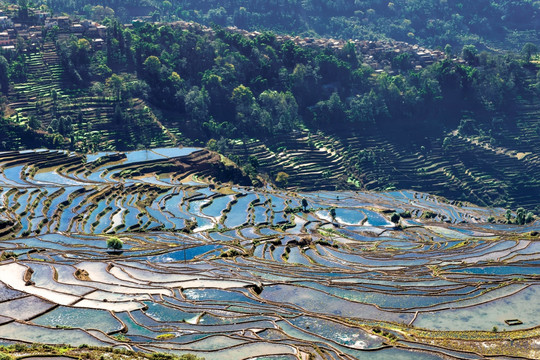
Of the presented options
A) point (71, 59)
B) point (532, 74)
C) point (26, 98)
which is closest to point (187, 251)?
point (26, 98)

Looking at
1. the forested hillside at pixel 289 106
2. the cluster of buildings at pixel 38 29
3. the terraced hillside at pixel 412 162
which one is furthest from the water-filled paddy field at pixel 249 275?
the cluster of buildings at pixel 38 29

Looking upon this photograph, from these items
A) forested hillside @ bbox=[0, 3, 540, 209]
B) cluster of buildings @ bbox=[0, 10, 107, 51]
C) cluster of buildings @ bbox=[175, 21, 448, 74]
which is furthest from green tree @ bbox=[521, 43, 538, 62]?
cluster of buildings @ bbox=[0, 10, 107, 51]

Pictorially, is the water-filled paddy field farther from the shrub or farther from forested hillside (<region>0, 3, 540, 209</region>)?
forested hillside (<region>0, 3, 540, 209</region>)

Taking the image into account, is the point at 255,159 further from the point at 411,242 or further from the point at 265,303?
the point at 265,303

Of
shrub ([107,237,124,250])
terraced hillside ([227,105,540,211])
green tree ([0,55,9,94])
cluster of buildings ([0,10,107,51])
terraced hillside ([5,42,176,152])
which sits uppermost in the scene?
cluster of buildings ([0,10,107,51])

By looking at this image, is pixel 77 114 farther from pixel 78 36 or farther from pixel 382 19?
pixel 382 19

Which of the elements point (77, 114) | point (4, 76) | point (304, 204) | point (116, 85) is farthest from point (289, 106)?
point (4, 76)
